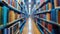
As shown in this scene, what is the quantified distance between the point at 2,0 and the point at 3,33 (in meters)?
0.56

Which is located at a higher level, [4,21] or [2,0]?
[2,0]

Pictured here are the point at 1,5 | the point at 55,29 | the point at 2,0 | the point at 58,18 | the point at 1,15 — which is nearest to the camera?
the point at 2,0

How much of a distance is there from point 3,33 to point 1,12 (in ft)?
1.19

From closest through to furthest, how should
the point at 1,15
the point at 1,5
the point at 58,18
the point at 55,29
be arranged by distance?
1. the point at 1,15
2. the point at 1,5
3. the point at 58,18
4. the point at 55,29

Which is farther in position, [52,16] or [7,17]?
[52,16]

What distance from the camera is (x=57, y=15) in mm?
1998

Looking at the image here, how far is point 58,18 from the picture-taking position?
1972 mm

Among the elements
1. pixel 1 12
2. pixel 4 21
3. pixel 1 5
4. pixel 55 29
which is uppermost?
pixel 1 5

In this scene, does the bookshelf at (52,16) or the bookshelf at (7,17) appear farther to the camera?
the bookshelf at (52,16)

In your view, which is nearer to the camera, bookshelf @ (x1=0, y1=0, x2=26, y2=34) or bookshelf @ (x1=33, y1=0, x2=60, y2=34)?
bookshelf @ (x1=0, y1=0, x2=26, y2=34)

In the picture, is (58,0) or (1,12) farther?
(58,0)

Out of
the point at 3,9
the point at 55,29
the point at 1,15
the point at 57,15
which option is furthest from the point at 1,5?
the point at 55,29

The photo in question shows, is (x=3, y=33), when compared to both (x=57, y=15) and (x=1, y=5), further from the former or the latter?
(x=57, y=15)

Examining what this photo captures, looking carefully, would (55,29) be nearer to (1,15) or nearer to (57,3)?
(57,3)
